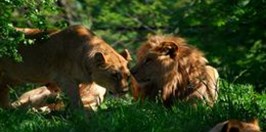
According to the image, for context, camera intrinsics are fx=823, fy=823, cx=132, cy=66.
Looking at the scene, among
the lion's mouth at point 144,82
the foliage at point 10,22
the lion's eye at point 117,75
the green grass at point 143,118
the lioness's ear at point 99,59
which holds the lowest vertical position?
the green grass at point 143,118

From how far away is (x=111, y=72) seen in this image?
887cm

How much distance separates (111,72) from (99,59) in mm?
191

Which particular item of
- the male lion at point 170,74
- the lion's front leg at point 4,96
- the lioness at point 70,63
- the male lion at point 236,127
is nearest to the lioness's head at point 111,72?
the lioness at point 70,63

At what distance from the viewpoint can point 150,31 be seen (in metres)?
24.8

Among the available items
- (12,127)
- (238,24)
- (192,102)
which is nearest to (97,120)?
(12,127)

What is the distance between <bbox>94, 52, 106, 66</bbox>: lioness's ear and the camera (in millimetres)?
8836

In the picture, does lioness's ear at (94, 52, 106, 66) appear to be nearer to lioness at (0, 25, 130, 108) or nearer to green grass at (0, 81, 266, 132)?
lioness at (0, 25, 130, 108)

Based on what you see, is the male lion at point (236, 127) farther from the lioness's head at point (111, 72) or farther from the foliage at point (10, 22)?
the foliage at point (10, 22)

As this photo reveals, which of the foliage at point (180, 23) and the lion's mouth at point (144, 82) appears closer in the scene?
the foliage at point (180, 23)

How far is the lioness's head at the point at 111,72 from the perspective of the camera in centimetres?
886

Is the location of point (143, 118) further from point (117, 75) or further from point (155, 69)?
point (155, 69)

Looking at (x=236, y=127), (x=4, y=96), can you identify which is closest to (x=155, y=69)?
(x=4, y=96)

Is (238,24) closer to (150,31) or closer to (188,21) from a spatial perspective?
(188,21)

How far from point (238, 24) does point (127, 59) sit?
6368 mm
